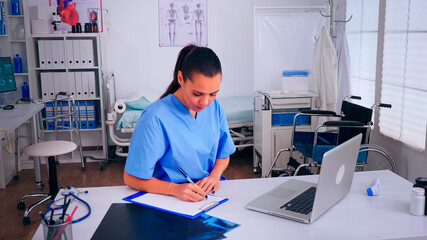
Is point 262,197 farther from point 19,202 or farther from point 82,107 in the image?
point 82,107

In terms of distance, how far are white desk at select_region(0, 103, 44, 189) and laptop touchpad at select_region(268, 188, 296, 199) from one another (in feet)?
6.70

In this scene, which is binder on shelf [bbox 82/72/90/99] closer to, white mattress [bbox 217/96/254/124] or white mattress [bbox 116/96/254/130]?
white mattress [bbox 116/96/254/130]

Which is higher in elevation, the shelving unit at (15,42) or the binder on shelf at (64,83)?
the shelving unit at (15,42)

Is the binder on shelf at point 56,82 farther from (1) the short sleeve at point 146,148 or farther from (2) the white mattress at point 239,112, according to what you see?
(1) the short sleeve at point 146,148

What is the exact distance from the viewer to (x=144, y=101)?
178 inches

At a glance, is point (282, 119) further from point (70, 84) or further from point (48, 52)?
point (48, 52)

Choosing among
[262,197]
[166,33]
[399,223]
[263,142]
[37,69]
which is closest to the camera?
[399,223]

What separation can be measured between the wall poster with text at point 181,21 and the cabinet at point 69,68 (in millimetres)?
833

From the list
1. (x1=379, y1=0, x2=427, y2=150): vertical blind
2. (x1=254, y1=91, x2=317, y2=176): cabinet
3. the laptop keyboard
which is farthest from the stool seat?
(x1=379, y1=0, x2=427, y2=150): vertical blind

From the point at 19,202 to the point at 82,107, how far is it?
1.45 metres

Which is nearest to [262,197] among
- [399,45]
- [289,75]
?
[399,45]

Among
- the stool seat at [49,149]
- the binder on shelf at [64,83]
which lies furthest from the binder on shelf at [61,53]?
the stool seat at [49,149]

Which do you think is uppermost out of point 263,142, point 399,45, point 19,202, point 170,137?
point 399,45

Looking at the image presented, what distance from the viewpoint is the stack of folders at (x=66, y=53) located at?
4.43 metres
